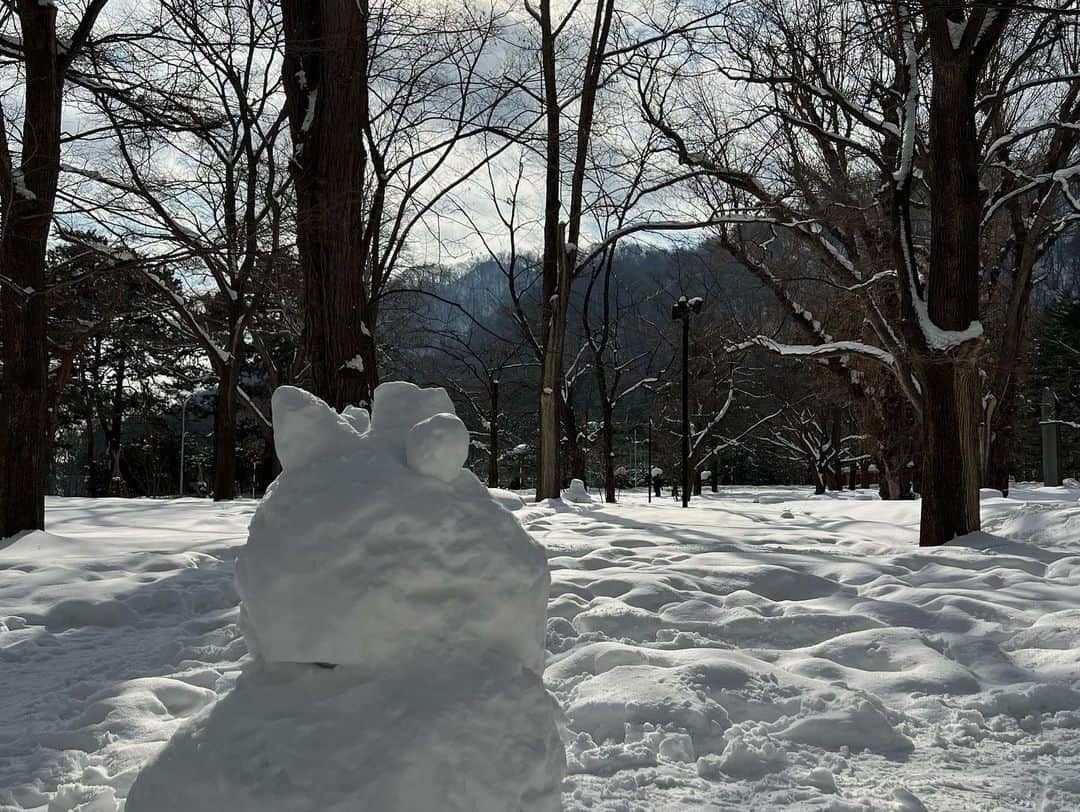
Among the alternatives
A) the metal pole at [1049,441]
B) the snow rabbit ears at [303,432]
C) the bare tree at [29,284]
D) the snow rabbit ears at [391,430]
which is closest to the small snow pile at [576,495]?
the bare tree at [29,284]

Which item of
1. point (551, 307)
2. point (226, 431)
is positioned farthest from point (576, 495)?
point (226, 431)

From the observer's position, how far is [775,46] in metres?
10.7

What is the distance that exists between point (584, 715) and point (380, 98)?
1398 cm

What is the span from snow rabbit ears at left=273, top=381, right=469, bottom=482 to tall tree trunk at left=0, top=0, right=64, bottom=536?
6.94m

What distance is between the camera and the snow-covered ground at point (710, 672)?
273cm

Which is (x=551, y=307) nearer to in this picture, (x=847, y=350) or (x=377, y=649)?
(x=847, y=350)

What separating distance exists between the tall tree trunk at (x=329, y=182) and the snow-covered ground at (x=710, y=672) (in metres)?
2.05

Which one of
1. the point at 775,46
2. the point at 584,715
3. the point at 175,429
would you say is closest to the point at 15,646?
the point at 584,715

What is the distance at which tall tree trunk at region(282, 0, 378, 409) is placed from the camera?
7.55 m

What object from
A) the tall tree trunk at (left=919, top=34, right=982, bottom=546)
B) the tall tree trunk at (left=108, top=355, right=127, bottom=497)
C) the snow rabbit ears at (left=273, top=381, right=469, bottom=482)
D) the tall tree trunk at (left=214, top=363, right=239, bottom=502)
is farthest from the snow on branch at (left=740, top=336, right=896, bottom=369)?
the tall tree trunk at (left=108, top=355, right=127, bottom=497)

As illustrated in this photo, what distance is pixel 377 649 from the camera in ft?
5.56

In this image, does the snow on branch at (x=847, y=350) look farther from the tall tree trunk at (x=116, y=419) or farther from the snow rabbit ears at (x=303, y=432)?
the tall tree trunk at (x=116, y=419)

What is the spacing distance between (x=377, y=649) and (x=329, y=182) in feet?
22.0

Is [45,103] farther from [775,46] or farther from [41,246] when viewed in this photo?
[775,46]
